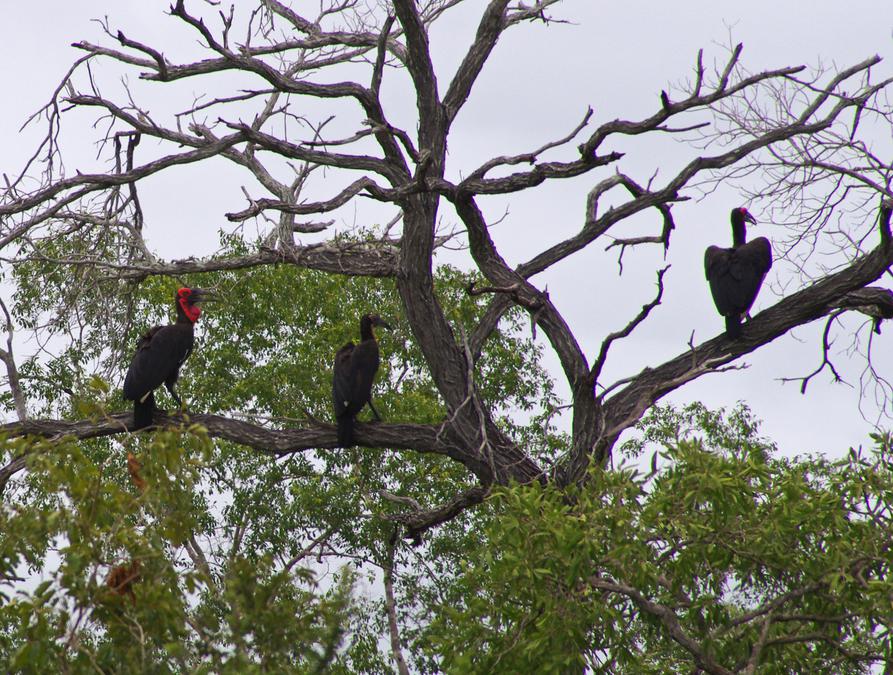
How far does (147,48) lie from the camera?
308 inches

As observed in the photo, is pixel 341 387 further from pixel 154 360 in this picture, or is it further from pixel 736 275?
pixel 736 275

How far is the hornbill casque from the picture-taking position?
772cm

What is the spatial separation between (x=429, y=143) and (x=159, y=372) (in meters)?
2.63

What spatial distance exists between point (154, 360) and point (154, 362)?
16 millimetres

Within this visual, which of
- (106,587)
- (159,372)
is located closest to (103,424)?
(159,372)

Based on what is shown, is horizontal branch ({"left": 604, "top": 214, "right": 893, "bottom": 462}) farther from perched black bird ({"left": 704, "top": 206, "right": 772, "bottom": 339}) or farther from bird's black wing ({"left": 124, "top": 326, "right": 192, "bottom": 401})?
bird's black wing ({"left": 124, "top": 326, "right": 192, "bottom": 401})

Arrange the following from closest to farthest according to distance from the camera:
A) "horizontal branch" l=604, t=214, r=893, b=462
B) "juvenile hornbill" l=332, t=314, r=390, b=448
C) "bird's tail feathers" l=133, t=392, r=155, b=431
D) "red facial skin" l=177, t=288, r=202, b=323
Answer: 1. "bird's tail feathers" l=133, t=392, r=155, b=431
2. "juvenile hornbill" l=332, t=314, r=390, b=448
3. "horizontal branch" l=604, t=214, r=893, b=462
4. "red facial skin" l=177, t=288, r=202, b=323

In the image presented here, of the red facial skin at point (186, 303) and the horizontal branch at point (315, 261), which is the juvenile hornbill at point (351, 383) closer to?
the horizontal branch at point (315, 261)

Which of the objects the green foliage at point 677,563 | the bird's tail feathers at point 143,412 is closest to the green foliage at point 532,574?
the green foliage at point 677,563

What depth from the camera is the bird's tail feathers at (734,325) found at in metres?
8.05

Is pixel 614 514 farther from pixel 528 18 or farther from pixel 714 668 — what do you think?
pixel 528 18

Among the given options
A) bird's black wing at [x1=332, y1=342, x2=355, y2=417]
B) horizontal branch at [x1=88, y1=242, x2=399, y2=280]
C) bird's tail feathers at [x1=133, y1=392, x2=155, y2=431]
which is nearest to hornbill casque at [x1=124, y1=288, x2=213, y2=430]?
Answer: bird's tail feathers at [x1=133, y1=392, x2=155, y2=431]

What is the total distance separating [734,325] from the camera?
26.4 ft

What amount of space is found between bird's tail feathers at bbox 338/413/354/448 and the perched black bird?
2776mm
